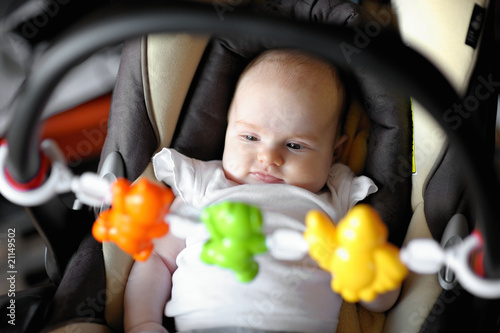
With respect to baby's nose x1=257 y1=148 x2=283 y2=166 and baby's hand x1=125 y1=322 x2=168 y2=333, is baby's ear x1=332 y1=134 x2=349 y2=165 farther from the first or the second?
baby's hand x1=125 y1=322 x2=168 y2=333

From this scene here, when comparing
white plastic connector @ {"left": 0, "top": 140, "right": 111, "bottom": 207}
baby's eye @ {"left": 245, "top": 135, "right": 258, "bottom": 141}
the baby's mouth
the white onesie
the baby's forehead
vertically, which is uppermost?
white plastic connector @ {"left": 0, "top": 140, "right": 111, "bottom": 207}

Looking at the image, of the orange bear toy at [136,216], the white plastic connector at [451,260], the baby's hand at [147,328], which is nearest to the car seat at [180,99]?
the baby's hand at [147,328]

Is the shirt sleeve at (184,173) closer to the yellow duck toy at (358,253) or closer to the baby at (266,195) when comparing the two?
the baby at (266,195)

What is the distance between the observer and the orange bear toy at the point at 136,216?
642 mm

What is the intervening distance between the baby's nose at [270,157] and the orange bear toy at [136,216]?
0.41 m

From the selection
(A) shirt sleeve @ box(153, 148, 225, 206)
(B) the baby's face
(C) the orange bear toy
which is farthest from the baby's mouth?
(C) the orange bear toy

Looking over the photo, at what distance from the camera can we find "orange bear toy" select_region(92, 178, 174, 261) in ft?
2.10

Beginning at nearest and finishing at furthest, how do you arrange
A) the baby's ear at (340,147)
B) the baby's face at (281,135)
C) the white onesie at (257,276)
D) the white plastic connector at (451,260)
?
the white plastic connector at (451,260) < the white onesie at (257,276) < the baby's face at (281,135) < the baby's ear at (340,147)

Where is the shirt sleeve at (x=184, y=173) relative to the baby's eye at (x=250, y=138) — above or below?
below

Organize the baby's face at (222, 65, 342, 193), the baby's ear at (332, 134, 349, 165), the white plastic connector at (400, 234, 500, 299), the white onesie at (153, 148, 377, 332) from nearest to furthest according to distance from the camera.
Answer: the white plastic connector at (400, 234, 500, 299), the white onesie at (153, 148, 377, 332), the baby's face at (222, 65, 342, 193), the baby's ear at (332, 134, 349, 165)

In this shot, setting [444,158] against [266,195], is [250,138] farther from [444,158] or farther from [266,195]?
[444,158]

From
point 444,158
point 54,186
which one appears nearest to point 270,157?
point 444,158

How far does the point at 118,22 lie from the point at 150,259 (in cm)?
68

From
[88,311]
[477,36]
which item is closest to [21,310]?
[88,311]
